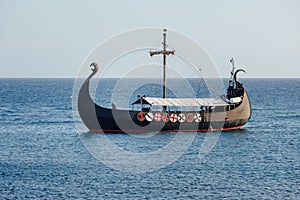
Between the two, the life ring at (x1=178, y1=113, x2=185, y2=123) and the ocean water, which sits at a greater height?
the life ring at (x1=178, y1=113, x2=185, y2=123)

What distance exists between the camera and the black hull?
87.5 m

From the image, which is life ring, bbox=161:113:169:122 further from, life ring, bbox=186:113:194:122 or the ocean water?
the ocean water

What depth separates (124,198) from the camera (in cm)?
5522

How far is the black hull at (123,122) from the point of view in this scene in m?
87.5

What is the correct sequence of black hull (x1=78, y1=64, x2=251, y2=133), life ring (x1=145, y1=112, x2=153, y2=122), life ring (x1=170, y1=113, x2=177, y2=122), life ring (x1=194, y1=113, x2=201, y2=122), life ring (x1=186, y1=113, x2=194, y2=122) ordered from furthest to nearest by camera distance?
life ring (x1=194, y1=113, x2=201, y2=122) < life ring (x1=186, y1=113, x2=194, y2=122) < life ring (x1=170, y1=113, x2=177, y2=122) < black hull (x1=78, y1=64, x2=251, y2=133) < life ring (x1=145, y1=112, x2=153, y2=122)

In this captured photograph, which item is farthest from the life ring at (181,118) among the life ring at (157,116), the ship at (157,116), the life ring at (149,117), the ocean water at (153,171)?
the life ring at (149,117)

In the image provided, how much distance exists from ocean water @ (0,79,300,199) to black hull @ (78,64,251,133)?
1.75 metres

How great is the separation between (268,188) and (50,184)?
1972 cm

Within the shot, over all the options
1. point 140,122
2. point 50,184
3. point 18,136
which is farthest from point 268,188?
point 18,136

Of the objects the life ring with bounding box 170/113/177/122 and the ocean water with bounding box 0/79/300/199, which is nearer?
the ocean water with bounding box 0/79/300/199

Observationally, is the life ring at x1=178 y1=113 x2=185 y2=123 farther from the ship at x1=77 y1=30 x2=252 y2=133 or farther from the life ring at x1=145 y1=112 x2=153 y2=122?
the life ring at x1=145 y1=112 x2=153 y2=122

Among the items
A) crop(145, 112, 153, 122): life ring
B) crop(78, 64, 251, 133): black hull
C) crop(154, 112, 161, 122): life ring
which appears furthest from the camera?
crop(154, 112, 161, 122): life ring

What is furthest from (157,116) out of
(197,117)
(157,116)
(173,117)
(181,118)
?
(197,117)

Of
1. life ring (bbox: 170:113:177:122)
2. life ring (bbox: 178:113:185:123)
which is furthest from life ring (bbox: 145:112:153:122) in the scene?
life ring (bbox: 178:113:185:123)
